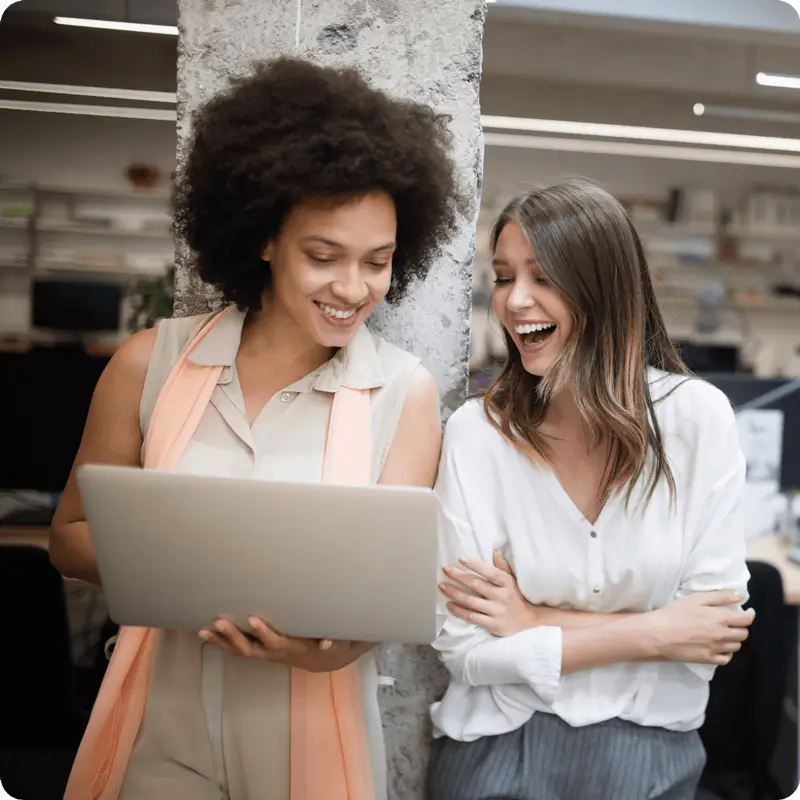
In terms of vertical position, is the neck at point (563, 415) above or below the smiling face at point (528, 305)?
below

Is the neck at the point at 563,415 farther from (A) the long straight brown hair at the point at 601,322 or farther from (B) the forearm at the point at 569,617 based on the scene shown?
(B) the forearm at the point at 569,617

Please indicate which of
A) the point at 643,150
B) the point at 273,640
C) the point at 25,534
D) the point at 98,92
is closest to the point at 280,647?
the point at 273,640

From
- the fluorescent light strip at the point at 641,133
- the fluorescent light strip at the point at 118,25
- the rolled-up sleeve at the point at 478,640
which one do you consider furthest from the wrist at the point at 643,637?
the fluorescent light strip at the point at 641,133

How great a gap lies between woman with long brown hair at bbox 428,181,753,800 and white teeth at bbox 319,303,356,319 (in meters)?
0.26

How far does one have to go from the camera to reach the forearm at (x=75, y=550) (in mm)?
1190

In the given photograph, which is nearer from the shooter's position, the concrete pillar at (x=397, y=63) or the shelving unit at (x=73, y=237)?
the concrete pillar at (x=397, y=63)

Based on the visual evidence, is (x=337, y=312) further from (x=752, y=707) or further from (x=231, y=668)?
(x=752, y=707)

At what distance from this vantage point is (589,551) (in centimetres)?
128

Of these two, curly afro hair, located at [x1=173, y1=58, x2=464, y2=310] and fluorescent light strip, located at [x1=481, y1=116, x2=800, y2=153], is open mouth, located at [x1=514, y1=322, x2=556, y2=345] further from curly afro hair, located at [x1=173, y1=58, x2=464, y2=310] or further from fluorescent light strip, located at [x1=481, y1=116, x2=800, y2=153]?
fluorescent light strip, located at [x1=481, y1=116, x2=800, y2=153]

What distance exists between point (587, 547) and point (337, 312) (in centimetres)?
52

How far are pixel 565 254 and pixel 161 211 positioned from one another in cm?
575

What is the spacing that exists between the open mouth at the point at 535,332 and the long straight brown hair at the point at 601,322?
0.04 metres

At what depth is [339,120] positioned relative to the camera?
43.7 inches

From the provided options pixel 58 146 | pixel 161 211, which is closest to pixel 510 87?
pixel 161 211
